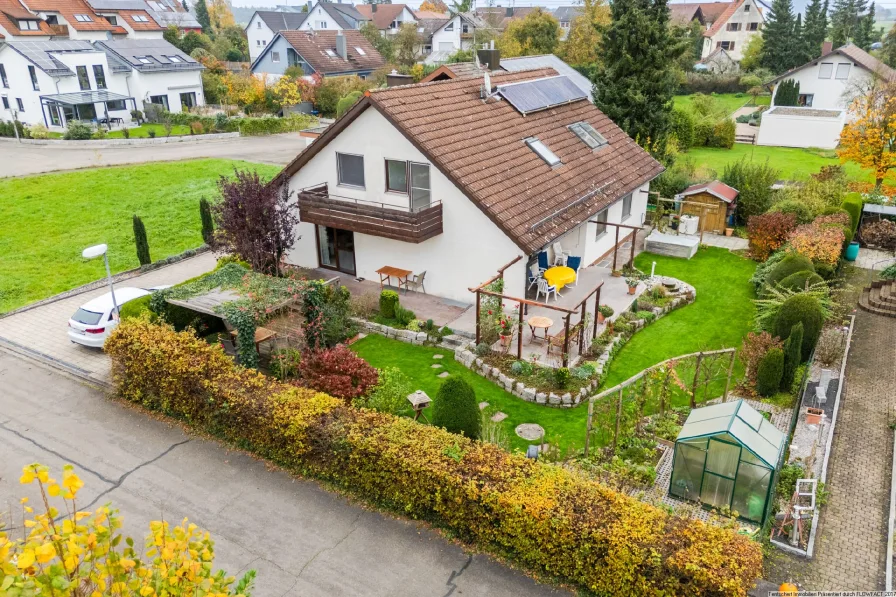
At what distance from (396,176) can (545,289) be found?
19.9 ft

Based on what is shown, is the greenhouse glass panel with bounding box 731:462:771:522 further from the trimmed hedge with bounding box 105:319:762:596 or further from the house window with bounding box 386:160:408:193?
the house window with bounding box 386:160:408:193

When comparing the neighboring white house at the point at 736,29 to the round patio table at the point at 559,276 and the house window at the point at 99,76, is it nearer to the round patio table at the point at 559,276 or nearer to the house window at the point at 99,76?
the house window at the point at 99,76

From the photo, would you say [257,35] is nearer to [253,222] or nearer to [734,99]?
[734,99]

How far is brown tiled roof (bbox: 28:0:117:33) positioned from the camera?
2525 inches

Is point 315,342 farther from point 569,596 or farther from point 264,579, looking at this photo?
point 569,596

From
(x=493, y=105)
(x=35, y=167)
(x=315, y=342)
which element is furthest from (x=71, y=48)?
(x=315, y=342)

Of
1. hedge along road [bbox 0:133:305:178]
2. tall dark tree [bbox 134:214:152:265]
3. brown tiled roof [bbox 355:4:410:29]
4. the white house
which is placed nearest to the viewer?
the white house

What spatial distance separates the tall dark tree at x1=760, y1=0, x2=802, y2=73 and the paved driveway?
73.6 m

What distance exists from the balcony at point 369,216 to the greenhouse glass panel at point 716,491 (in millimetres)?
10546

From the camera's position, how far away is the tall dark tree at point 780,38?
240ft

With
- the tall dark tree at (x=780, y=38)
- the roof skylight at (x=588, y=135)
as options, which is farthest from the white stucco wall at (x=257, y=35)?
the roof skylight at (x=588, y=135)

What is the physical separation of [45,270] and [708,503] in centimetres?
2448

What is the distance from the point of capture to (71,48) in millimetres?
53750

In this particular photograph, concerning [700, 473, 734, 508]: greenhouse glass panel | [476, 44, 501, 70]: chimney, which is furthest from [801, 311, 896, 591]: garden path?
[476, 44, 501, 70]: chimney
